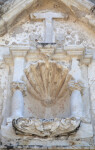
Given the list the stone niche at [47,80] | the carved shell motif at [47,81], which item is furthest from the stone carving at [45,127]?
the carved shell motif at [47,81]

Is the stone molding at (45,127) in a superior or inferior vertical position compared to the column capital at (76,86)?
inferior

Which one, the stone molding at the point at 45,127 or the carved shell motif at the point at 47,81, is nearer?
the stone molding at the point at 45,127

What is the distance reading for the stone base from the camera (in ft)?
19.9

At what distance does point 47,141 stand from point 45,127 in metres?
0.25

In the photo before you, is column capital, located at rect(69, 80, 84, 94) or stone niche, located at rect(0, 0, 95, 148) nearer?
stone niche, located at rect(0, 0, 95, 148)

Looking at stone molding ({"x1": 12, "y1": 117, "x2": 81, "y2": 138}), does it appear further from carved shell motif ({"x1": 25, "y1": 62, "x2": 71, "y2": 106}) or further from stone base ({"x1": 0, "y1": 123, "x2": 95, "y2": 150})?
carved shell motif ({"x1": 25, "y1": 62, "x2": 71, "y2": 106})

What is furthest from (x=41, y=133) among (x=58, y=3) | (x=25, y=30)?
(x=58, y=3)

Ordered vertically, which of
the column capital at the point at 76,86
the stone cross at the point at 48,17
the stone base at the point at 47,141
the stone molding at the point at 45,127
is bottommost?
the stone base at the point at 47,141

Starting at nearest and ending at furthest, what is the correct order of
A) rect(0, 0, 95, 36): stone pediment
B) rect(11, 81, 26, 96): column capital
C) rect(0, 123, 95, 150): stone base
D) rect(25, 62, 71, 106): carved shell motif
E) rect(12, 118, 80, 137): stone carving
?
rect(0, 123, 95, 150): stone base, rect(12, 118, 80, 137): stone carving, rect(11, 81, 26, 96): column capital, rect(25, 62, 71, 106): carved shell motif, rect(0, 0, 95, 36): stone pediment

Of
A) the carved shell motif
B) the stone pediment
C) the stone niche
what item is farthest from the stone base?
the stone pediment

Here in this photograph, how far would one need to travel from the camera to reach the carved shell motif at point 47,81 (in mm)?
7473

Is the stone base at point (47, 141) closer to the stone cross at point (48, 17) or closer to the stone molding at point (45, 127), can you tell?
the stone molding at point (45, 127)

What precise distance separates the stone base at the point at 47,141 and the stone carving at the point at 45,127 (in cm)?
8

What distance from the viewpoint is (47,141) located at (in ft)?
20.8
